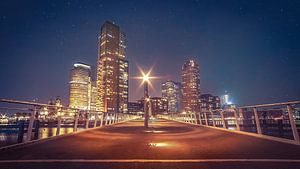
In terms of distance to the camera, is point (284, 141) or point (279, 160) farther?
point (284, 141)

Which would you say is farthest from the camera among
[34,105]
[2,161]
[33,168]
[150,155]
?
[34,105]

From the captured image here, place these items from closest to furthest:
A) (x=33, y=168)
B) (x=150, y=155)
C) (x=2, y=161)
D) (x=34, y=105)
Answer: (x=33, y=168), (x=2, y=161), (x=150, y=155), (x=34, y=105)

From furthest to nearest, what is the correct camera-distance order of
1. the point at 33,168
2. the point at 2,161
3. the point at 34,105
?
the point at 34,105
the point at 2,161
the point at 33,168

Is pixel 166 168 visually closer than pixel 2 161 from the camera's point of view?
Yes

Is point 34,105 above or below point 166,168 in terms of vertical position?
above

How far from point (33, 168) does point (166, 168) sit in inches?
87.4

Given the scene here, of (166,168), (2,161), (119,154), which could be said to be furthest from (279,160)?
(2,161)

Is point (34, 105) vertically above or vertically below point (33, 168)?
above

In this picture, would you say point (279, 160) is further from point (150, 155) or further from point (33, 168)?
point (33, 168)

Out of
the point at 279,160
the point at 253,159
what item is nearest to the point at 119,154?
the point at 253,159

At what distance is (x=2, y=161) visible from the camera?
13.4 feet

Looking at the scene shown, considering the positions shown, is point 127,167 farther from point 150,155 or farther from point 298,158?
point 298,158

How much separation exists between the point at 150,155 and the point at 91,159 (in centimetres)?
124

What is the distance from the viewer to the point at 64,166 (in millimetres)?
3689
